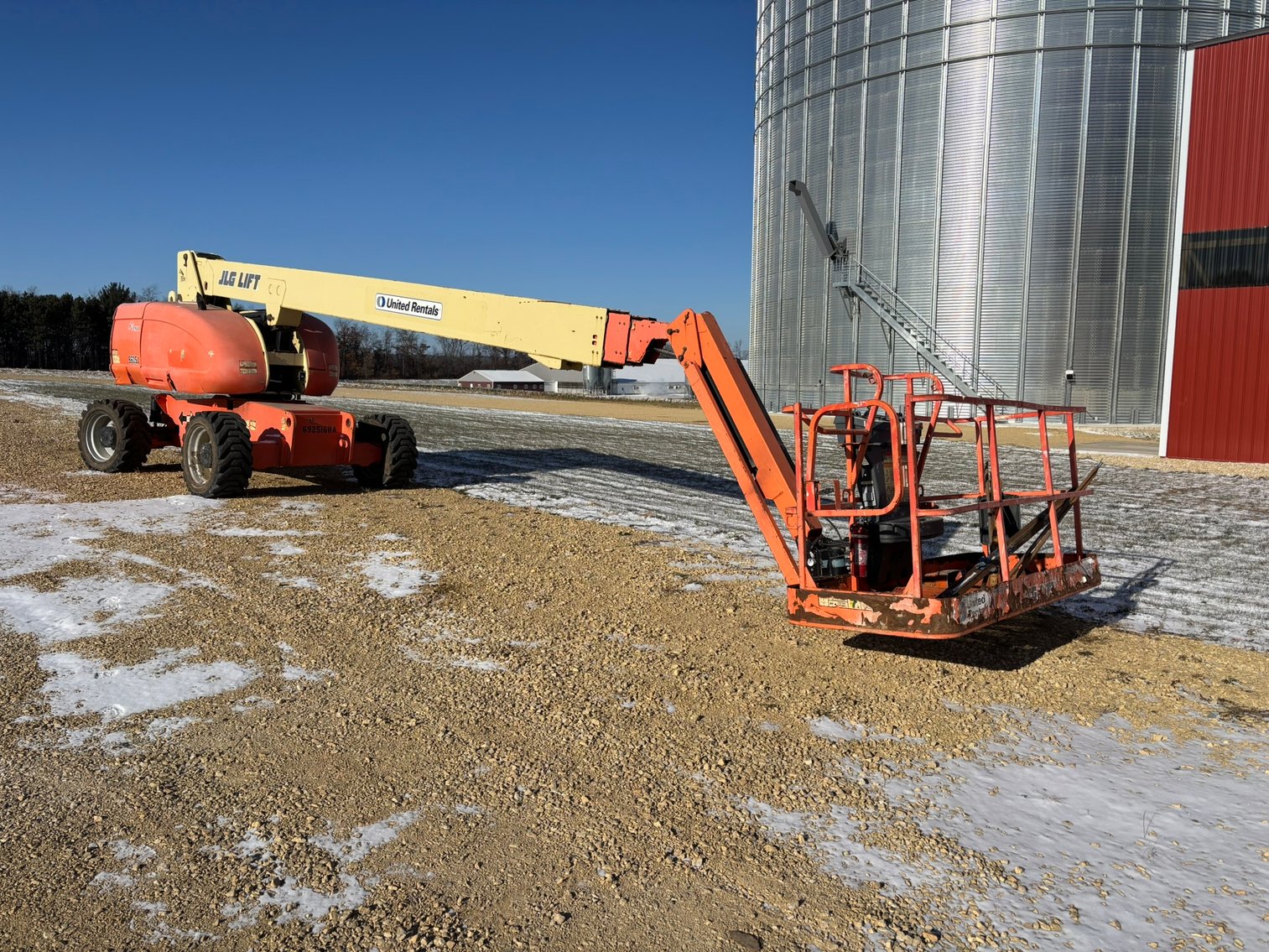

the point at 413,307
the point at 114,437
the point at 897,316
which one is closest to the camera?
the point at 413,307

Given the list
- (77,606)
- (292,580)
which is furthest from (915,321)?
(77,606)

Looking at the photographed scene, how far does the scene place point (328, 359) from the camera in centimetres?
1306

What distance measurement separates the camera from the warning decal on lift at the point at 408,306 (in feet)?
34.2

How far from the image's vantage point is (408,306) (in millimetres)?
10672

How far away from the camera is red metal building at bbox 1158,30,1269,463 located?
772 inches

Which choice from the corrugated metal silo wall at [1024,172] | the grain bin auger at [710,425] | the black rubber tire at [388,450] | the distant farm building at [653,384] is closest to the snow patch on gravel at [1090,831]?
the grain bin auger at [710,425]

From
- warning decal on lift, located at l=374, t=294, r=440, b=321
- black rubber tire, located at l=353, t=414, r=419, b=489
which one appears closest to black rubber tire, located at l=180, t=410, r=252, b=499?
black rubber tire, located at l=353, t=414, r=419, b=489

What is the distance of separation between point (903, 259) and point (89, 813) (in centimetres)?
3346

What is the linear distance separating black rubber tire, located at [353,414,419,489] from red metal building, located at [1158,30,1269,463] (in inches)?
681

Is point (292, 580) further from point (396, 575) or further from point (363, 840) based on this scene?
point (363, 840)

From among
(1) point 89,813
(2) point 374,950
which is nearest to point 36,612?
(1) point 89,813

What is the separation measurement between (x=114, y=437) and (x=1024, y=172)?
1139 inches

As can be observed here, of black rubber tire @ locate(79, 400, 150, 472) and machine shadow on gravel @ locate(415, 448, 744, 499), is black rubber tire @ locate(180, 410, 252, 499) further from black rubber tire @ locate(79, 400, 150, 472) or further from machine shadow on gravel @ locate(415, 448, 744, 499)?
machine shadow on gravel @ locate(415, 448, 744, 499)

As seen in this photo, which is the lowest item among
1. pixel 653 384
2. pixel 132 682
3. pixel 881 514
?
pixel 132 682
